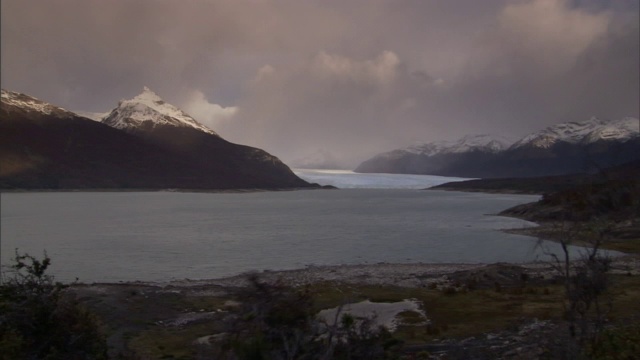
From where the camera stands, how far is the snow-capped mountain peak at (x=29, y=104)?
618 feet

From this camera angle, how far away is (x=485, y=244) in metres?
46.8

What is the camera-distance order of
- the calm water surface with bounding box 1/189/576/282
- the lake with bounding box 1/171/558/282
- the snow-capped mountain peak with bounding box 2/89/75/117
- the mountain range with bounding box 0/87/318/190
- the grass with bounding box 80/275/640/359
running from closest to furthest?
the grass with bounding box 80/275/640/359, the lake with bounding box 1/171/558/282, the calm water surface with bounding box 1/189/576/282, the mountain range with bounding box 0/87/318/190, the snow-capped mountain peak with bounding box 2/89/75/117

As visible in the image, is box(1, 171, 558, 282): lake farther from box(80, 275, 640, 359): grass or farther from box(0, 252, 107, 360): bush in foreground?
box(0, 252, 107, 360): bush in foreground

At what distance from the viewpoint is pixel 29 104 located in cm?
19325

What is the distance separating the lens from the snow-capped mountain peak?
188375mm

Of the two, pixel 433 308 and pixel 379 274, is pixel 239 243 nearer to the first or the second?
pixel 379 274

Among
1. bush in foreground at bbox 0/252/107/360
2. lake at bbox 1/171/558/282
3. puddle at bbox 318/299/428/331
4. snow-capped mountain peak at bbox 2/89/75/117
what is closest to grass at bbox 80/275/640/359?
puddle at bbox 318/299/428/331

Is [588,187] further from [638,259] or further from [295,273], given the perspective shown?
[638,259]

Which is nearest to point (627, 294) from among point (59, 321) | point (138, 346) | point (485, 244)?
point (138, 346)

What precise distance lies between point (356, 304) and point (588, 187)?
31.0 ft

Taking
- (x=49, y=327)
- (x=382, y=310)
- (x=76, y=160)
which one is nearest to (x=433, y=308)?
(x=382, y=310)

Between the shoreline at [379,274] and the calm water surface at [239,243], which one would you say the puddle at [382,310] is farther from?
the calm water surface at [239,243]

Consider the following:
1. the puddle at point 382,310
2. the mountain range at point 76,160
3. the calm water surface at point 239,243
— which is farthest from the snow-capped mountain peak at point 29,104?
the puddle at point 382,310

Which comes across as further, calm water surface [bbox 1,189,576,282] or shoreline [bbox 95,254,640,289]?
calm water surface [bbox 1,189,576,282]
